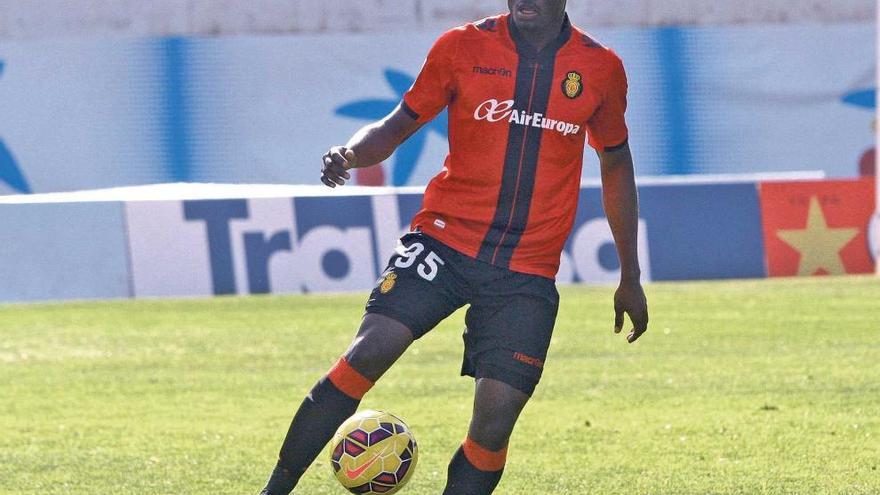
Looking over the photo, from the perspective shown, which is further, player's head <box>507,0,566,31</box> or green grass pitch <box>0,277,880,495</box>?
green grass pitch <box>0,277,880,495</box>

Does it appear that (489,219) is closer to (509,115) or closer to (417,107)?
(509,115)

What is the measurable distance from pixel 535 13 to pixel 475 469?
1.67 metres

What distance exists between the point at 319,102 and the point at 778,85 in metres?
6.48

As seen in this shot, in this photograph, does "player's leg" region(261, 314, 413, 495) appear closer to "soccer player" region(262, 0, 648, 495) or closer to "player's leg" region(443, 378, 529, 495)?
"soccer player" region(262, 0, 648, 495)

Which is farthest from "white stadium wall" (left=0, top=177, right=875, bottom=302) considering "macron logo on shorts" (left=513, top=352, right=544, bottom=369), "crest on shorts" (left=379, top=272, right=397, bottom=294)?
"macron logo on shorts" (left=513, top=352, right=544, bottom=369)

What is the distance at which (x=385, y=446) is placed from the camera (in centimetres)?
618

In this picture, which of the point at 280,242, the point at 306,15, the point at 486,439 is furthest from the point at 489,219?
the point at 306,15

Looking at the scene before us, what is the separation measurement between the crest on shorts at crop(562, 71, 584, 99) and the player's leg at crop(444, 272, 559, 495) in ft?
2.24

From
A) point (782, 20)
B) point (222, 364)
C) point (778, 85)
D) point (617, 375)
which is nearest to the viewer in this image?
point (617, 375)

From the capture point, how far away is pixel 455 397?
1077cm

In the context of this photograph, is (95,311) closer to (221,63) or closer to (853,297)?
(221,63)

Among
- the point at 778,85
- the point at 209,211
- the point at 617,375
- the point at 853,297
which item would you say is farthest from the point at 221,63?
the point at 617,375

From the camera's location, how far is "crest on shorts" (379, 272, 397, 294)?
19.8ft

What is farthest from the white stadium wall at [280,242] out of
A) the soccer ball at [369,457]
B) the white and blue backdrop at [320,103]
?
the soccer ball at [369,457]
